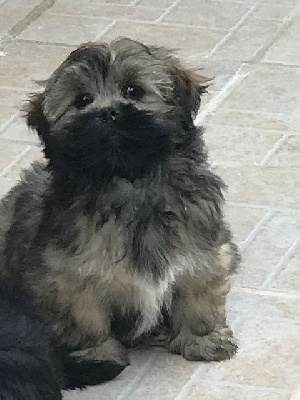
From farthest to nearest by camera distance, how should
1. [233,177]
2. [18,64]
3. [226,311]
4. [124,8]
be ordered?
[124,8] → [18,64] → [233,177] → [226,311]

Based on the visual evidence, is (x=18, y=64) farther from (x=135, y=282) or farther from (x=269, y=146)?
(x=135, y=282)

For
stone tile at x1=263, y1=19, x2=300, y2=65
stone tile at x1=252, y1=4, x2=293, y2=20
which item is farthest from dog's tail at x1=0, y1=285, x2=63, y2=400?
stone tile at x1=252, y1=4, x2=293, y2=20

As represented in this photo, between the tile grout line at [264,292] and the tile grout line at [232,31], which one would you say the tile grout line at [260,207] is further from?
the tile grout line at [232,31]

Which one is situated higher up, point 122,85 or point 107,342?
point 122,85

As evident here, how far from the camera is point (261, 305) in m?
3.42

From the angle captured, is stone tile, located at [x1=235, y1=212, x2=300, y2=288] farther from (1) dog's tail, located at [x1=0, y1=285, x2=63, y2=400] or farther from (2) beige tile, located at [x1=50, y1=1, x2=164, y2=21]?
(2) beige tile, located at [x1=50, y1=1, x2=164, y2=21]

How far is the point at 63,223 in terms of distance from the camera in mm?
3021

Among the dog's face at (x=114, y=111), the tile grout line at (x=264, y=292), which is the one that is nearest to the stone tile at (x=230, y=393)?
the tile grout line at (x=264, y=292)

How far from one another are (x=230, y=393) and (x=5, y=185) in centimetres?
137

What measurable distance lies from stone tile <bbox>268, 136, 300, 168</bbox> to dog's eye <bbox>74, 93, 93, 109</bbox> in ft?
4.60

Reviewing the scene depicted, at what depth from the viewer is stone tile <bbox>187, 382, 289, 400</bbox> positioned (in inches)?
119

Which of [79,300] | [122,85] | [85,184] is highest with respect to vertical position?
[122,85]

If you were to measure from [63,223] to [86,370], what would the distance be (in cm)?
40

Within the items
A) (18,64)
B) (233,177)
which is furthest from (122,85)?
(18,64)
